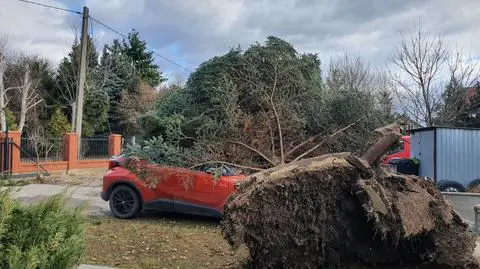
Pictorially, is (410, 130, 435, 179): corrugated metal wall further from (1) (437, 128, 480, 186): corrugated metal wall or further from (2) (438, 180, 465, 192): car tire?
(2) (438, 180, 465, 192): car tire

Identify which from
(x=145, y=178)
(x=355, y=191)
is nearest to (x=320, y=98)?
(x=355, y=191)

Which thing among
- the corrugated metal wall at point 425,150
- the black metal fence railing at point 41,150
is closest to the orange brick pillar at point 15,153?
the black metal fence railing at point 41,150

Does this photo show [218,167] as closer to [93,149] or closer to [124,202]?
[124,202]

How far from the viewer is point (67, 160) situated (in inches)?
990

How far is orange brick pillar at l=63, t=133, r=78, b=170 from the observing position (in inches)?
989

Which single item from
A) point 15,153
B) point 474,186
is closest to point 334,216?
point 474,186

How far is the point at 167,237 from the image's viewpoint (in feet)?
28.0

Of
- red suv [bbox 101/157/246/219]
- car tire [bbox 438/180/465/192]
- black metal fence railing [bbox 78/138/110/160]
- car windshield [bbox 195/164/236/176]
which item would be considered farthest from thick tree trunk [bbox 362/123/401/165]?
black metal fence railing [bbox 78/138/110/160]

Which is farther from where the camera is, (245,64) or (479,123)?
(479,123)

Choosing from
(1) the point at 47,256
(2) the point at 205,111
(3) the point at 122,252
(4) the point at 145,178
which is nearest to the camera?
(1) the point at 47,256

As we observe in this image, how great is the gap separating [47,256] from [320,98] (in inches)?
229

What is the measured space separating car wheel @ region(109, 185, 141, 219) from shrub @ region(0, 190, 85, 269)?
6759 mm

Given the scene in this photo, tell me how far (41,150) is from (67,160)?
139cm

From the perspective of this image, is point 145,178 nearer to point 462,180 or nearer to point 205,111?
point 205,111
